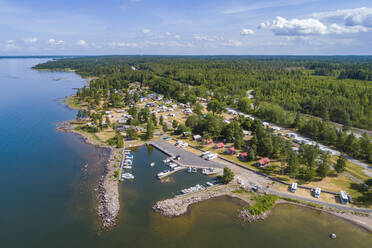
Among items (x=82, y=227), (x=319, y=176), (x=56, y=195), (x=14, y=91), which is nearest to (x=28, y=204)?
(x=56, y=195)

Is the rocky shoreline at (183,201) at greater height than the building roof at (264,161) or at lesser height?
lesser

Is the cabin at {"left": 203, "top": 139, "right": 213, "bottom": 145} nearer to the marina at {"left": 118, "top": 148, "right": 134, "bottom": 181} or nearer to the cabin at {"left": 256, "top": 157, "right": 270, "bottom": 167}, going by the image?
the cabin at {"left": 256, "top": 157, "right": 270, "bottom": 167}

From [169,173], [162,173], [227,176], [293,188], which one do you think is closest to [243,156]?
[227,176]

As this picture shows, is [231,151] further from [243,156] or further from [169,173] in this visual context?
[169,173]

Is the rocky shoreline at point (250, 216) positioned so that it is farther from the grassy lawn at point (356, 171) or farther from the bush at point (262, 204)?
the grassy lawn at point (356, 171)

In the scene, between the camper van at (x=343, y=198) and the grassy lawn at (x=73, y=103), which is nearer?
the camper van at (x=343, y=198)

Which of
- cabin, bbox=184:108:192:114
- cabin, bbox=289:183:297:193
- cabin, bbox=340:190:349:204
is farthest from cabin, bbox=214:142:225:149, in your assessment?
cabin, bbox=184:108:192:114

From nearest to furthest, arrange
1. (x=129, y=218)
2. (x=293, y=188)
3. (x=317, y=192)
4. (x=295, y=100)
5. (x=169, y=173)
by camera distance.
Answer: (x=129, y=218)
(x=317, y=192)
(x=293, y=188)
(x=169, y=173)
(x=295, y=100)

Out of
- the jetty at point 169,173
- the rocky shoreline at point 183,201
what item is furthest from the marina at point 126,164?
the rocky shoreline at point 183,201

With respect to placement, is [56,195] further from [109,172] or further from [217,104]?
[217,104]
